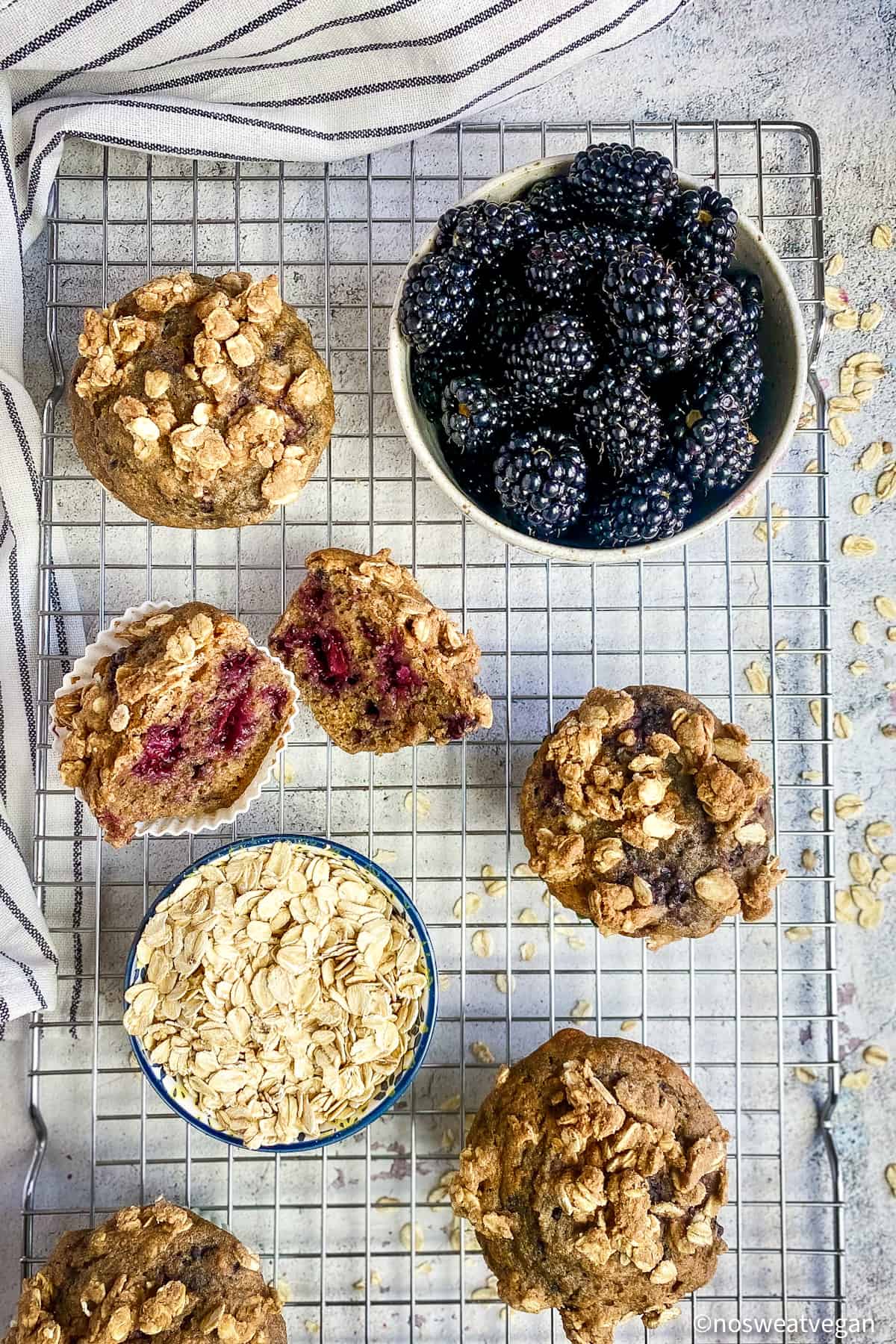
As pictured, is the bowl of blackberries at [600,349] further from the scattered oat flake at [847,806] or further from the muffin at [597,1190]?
the muffin at [597,1190]

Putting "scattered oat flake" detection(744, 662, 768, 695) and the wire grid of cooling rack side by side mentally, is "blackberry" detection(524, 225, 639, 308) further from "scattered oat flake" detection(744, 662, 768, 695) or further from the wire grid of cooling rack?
"scattered oat flake" detection(744, 662, 768, 695)

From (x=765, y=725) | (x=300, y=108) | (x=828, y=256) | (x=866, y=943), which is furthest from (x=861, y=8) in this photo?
(x=866, y=943)

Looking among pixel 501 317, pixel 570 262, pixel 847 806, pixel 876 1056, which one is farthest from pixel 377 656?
pixel 876 1056

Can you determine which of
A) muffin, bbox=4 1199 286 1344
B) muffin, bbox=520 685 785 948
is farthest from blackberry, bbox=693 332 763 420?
muffin, bbox=4 1199 286 1344

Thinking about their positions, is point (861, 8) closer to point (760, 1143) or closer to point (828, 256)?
point (828, 256)

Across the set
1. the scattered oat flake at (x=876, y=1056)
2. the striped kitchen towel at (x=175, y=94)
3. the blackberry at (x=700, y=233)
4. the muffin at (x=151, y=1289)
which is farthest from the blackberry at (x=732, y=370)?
the muffin at (x=151, y=1289)
